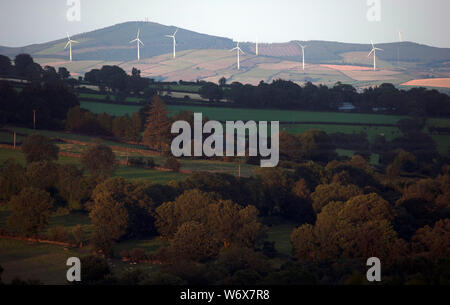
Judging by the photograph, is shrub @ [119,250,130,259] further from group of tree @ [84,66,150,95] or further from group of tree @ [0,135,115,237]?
group of tree @ [84,66,150,95]

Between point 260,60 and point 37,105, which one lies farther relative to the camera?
point 260,60

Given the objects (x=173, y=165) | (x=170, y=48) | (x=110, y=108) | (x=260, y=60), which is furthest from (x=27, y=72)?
(x=170, y=48)

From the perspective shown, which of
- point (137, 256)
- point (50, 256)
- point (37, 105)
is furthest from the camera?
point (37, 105)

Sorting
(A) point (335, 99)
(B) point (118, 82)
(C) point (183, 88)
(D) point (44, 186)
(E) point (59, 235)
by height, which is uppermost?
(B) point (118, 82)

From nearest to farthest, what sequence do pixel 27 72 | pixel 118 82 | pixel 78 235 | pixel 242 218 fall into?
pixel 78 235, pixel 242 218, pixel 118 82, pixel 27 72

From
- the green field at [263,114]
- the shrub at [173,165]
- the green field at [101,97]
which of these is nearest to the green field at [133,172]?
the shrub at [173,165]

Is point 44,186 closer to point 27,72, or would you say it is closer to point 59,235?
point 59,235

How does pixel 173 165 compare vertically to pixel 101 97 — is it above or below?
below
